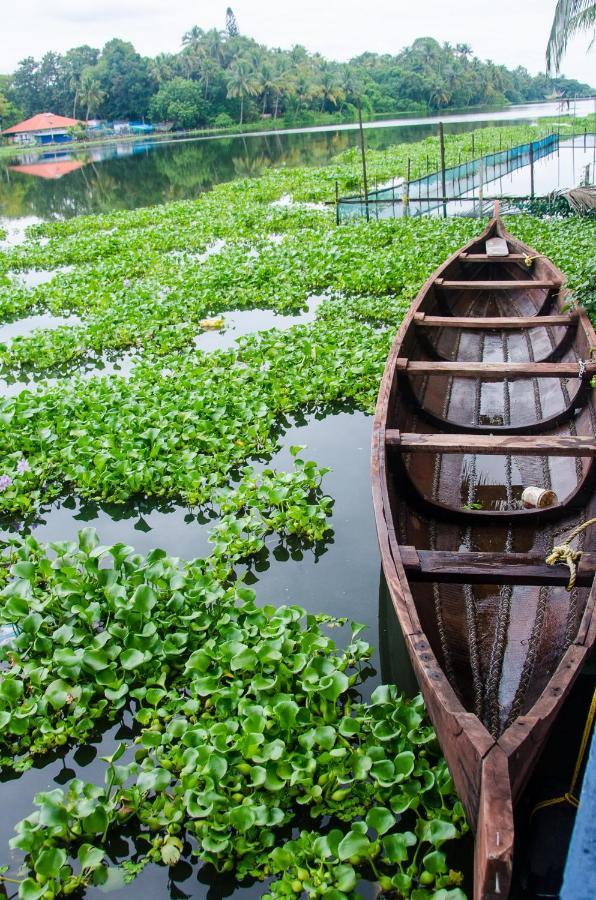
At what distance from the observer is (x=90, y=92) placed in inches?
2328

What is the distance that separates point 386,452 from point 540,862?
2.04 metres

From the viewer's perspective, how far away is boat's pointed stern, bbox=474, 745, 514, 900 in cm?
155

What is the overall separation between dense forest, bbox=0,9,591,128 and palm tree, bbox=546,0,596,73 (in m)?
51.7

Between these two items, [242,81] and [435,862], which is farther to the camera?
[242,81]

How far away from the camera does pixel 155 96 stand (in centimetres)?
6059

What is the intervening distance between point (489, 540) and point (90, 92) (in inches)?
2631

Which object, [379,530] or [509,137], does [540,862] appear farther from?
[509,137]

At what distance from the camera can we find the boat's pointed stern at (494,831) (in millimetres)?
1546

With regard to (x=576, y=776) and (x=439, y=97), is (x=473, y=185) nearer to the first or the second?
(x=576, y=776)

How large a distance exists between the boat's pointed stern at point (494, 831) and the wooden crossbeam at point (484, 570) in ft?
3.52

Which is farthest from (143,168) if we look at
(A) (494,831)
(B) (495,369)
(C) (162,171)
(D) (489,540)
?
(A) (494,831)

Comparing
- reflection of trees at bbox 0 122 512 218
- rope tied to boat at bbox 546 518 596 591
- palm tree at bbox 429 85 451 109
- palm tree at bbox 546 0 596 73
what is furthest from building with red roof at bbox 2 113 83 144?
rope tied to boat at bbox 546 518 596 591

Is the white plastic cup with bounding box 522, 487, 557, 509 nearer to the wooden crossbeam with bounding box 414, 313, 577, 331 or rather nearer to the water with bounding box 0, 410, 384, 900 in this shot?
the water with bounding box 0, 410, 384, 900

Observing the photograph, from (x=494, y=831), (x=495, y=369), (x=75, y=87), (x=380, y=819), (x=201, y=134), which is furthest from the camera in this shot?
(x=75, y=87)
